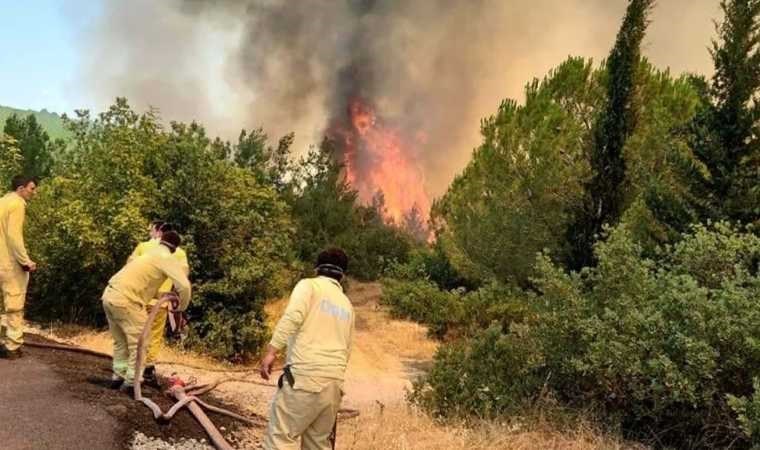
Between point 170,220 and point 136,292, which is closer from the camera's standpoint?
point 136,292

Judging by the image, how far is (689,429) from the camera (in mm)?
8148

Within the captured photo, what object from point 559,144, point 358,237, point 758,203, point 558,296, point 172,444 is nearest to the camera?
point 172,444

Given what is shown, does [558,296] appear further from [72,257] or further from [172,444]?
[72,257]

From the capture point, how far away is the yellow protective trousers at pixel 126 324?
7.44 m

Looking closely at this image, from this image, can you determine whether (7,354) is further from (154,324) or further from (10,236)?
(154,324)

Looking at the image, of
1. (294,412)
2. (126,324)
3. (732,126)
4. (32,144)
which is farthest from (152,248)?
(32,144)

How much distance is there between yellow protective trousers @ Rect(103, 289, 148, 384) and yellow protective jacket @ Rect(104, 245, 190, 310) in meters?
0.07

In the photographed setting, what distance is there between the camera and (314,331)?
5270 mm

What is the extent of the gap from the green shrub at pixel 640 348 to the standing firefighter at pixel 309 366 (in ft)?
12.6

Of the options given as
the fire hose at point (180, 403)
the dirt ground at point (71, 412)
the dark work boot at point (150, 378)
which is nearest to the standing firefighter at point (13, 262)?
the dirt ground at point (71, 412)

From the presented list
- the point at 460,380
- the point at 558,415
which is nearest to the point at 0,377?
the point at 460,380

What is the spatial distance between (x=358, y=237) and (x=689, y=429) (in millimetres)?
25831

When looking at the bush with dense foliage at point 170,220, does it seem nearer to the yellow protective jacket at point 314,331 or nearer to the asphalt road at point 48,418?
the asphalt road at point 48,418

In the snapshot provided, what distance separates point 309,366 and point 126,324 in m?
3.24
